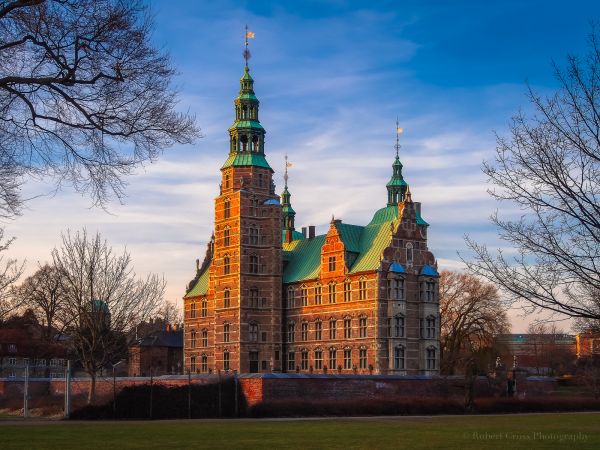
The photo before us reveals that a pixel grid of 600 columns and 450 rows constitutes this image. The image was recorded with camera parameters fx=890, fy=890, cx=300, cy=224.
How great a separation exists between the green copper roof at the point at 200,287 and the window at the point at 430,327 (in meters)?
22.9

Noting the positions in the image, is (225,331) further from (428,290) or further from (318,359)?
(428,290)

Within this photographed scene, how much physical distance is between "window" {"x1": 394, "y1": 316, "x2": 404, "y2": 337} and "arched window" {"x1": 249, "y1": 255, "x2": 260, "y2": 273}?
1391cm

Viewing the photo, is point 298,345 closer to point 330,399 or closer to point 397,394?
point 397,394

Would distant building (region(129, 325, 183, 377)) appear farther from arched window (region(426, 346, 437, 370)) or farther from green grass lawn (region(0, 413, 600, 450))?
green grass lawn (region(0, 413, 600, 450))

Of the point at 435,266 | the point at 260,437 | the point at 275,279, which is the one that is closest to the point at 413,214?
the point at 435,266

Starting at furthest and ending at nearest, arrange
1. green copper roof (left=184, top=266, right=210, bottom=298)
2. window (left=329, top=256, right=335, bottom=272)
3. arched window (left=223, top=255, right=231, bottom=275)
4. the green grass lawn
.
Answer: green copper roof (left=184, top=266, right=210, bottom=298) < arched window (left=223, top=255, right=231, bottom=275) < window (left=329, top=256, right=335, bottom=272) < the green grass lawn

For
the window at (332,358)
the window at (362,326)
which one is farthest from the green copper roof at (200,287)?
the window at (362,326)

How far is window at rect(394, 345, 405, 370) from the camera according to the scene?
222ft

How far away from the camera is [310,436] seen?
86.2ft

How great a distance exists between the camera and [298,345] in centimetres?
7500

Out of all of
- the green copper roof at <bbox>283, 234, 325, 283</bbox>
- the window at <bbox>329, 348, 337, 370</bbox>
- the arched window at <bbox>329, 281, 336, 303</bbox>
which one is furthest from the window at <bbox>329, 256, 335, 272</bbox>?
the window at <bbox>329, 348, 337, 370</bbox>

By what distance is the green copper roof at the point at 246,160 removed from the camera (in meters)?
76.3

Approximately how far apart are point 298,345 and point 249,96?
71.7ft

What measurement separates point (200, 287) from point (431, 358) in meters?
25.3
